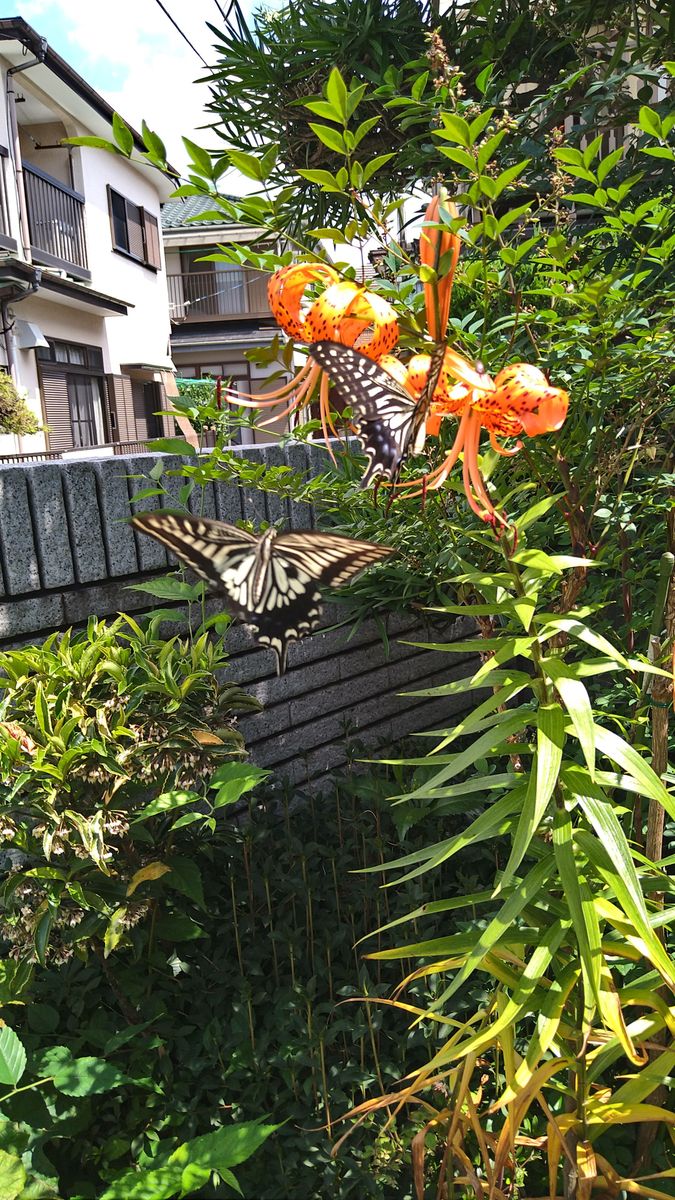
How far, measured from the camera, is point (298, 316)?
1.78 feet

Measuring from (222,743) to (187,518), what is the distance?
3.85ft

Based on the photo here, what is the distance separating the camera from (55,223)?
9.85m

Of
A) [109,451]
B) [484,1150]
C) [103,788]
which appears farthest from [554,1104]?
[109,451]

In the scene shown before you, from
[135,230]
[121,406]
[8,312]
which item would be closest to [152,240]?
[135,230]

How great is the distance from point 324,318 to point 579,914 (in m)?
0.81

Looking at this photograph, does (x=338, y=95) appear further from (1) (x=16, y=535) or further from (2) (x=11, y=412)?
(2) (x=11, y=412)

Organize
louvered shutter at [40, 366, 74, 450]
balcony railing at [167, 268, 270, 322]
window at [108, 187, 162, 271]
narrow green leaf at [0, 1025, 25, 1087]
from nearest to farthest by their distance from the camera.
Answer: narrow green leaf at [0, 1025, 25, 1087], louvered shutter at [40, 366, 74, 450], window at [108, 187, 162, 271], balcony railing at [167, 268, 270, 322]

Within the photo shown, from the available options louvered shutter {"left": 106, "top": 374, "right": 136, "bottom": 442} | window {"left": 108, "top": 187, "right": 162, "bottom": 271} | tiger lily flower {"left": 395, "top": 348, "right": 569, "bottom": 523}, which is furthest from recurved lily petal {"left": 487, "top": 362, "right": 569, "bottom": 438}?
window {"left": 108, "top": 187, "right": 162, "bottom": 271}

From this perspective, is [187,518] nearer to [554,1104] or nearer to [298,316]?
[298,316]

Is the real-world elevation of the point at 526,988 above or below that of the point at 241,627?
below

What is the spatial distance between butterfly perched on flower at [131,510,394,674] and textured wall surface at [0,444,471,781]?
1202 millimetres

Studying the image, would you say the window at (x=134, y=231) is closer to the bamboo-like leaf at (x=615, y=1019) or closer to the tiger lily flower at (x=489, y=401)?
the bamboo-like leaf at (x=615, y=1019)

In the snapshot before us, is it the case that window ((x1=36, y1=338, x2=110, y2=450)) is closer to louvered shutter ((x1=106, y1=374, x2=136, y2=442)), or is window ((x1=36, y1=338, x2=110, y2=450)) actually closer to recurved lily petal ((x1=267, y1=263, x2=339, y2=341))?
louvered shutter ((x1=106, y1=374, x2=136, y2=442))

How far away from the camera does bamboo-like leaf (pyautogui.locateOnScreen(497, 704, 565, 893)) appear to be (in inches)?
35.4
